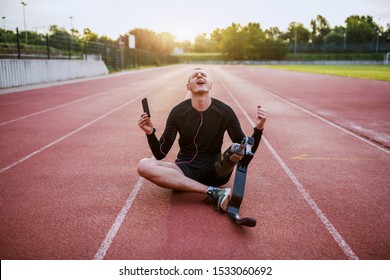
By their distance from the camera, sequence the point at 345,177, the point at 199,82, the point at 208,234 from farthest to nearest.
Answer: the point at 345,177
the point at 199,82
the point at 208,234

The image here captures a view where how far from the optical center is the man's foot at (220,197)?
11.0 ft

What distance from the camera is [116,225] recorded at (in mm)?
3219

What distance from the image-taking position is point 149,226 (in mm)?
3178

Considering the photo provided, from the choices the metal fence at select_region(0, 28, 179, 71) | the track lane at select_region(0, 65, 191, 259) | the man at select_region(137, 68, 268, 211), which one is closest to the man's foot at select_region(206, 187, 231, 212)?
the man at select_region(137, 68, 268, 211)

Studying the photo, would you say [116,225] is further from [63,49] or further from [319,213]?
[63,49]

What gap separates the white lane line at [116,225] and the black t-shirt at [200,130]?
0.57 metres

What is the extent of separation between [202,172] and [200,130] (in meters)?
0.48

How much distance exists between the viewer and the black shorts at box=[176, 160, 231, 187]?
3.82m

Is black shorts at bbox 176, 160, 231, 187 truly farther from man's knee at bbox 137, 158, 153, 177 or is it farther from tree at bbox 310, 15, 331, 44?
tree at bbox 310, 15, 331, 44

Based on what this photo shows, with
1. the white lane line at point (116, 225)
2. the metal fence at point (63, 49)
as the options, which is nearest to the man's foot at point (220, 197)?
the white lane line at point (116, 225)

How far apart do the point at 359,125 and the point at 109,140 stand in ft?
19.4

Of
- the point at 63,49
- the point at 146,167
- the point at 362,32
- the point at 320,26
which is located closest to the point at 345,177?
the point at 146,167

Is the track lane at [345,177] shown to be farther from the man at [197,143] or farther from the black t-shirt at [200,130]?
the black t-shirt at [200,130]
